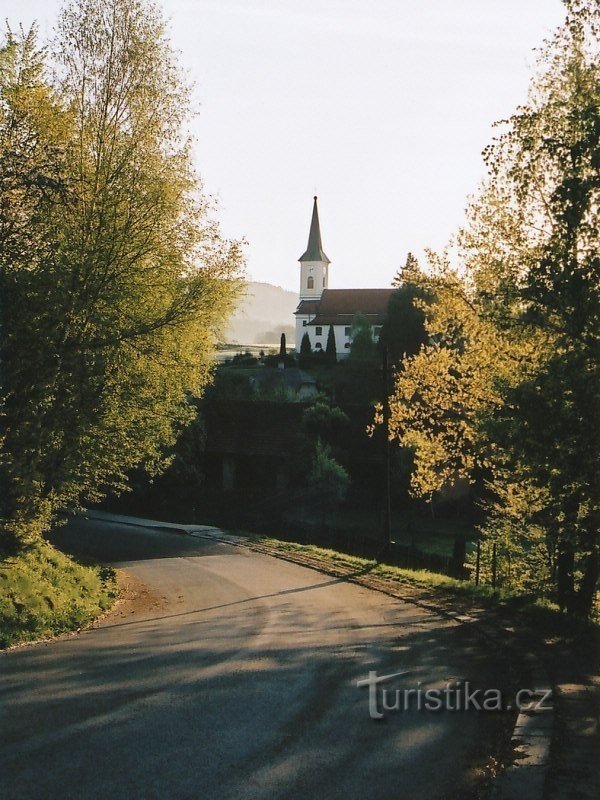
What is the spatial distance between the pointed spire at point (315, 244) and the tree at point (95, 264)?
451 ft

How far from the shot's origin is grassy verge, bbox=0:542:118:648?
46.3 feet

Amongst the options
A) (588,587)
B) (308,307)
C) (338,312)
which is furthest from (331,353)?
(588,587)

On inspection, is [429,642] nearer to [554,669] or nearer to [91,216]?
[554,669]

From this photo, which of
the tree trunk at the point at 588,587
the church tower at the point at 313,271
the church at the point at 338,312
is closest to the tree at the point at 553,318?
the tree trunk at the point at 588,587

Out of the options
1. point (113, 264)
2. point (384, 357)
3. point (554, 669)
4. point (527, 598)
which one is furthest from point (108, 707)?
point (384, 357)

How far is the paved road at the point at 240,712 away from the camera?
22.2 ft

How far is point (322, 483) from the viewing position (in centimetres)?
4828

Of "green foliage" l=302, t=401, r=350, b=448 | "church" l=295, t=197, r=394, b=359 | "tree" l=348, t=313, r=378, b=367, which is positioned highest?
"church" l=295, t=197, r=394, b=359

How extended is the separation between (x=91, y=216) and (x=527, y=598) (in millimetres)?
12609

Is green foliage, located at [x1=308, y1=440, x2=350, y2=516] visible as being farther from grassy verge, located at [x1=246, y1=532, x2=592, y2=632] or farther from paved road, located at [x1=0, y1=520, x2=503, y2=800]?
paved road, located at [x1=0, y1=520, x2=503, y2=800]

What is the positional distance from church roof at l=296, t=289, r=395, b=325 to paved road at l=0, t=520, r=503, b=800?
11619 centimetres

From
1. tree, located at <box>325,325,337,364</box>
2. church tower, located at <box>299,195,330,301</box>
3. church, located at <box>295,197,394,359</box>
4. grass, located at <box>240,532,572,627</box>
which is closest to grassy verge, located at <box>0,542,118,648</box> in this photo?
grass, located at <box>240,532,572,627</box>

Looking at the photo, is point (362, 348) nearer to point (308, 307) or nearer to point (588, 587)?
point (588, 587)

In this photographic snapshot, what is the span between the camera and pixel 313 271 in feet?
516
